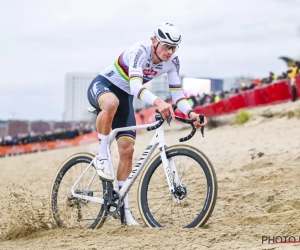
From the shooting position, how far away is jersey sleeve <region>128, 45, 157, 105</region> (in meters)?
5.96

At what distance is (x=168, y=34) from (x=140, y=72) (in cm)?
46

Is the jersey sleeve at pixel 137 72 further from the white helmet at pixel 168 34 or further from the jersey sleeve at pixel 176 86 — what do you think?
the jersey sleeve at pixel 176 86

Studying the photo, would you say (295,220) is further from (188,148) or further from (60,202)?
(60,202)

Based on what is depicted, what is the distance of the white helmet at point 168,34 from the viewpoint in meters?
5.94

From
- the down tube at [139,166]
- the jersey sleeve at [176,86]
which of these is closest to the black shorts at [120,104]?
the down tube at [139,166]

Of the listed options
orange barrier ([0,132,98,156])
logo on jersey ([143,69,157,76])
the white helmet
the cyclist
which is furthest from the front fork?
orange barrier ([0,132,98,156])

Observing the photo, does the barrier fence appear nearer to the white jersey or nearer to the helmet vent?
the white jersey

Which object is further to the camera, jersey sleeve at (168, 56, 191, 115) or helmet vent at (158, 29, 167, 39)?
jersey sleeve at (168, 56, 191, 115)

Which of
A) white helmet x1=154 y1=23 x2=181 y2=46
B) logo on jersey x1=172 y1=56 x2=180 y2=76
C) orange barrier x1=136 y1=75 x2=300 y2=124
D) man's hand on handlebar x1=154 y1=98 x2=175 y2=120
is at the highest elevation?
orange barrier x1=136 y1=75 x2=300 y2=124

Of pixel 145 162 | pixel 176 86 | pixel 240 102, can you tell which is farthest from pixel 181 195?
pixel 240 102

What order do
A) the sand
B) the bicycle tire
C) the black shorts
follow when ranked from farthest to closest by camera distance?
the bicycle tire, the black shorts, the sand

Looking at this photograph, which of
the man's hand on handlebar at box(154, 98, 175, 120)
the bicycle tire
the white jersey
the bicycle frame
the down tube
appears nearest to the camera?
the man's hand on handlebar at box(154, 98, 175, 120)

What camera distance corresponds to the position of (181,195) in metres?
5.81

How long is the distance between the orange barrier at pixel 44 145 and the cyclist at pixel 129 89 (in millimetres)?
30716
